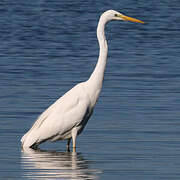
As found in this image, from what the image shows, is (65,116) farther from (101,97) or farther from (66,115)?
(101,97)

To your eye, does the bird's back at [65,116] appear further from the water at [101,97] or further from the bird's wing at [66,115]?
the water at [101,97]

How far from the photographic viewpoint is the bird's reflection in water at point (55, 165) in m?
10.2

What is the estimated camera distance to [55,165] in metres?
10.9

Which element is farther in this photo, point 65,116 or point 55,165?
point 65,116

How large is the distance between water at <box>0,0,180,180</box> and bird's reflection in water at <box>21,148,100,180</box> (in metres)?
0.01

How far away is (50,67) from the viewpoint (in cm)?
1989

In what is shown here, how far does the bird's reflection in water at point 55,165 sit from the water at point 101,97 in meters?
0.01

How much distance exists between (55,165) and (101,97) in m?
4.91

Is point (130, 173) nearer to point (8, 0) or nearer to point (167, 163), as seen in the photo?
point (167, 163)

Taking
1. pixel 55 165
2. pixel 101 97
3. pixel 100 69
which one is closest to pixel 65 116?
pixel 100 69

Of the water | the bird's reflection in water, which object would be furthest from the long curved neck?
the bird's reflection in water

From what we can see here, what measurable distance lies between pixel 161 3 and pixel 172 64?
74.9 feet

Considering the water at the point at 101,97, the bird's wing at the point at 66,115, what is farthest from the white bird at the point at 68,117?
the water at the point at 101,97

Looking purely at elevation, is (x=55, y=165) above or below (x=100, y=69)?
below
